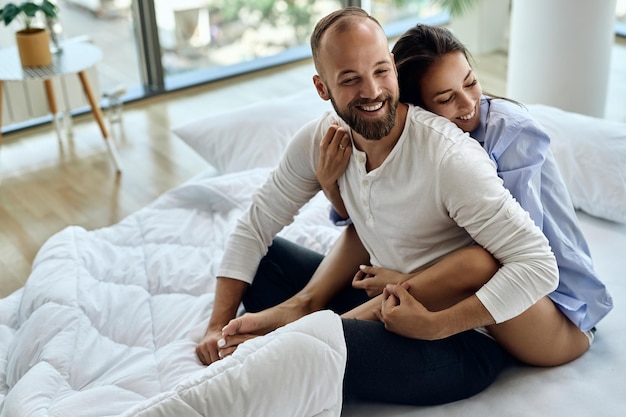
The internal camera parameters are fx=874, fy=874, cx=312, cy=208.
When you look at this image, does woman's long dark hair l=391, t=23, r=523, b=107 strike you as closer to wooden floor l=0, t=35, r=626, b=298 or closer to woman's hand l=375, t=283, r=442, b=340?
woman's hand l=375, t=283, r=442, b=340

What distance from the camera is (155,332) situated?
1923 millimetres

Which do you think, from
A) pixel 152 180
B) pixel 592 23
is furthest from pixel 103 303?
pixel 592 23

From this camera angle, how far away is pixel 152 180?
10.5 feet

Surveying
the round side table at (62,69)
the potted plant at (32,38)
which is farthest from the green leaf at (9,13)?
the round side table at (62,69)

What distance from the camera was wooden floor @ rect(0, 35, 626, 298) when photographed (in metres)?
2.91

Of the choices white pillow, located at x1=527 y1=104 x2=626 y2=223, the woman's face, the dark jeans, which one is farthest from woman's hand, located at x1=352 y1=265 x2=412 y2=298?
white pillow, located at x1=527 y1=104 x2=626 y2=223

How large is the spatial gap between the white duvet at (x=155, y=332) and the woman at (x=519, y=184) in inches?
10.0

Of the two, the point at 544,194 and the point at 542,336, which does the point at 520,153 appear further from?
the point at 542,336

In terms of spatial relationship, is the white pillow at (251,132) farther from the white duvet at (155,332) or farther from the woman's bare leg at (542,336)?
the woman's bare leg at (542,336)

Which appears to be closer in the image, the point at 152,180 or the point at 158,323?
the point at 158,323

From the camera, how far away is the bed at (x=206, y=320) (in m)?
1.45

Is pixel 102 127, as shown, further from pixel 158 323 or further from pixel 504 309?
pixel 504 309

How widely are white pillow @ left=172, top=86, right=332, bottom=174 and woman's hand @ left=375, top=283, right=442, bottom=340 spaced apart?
3.74 ft

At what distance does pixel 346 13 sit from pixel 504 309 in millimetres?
617
